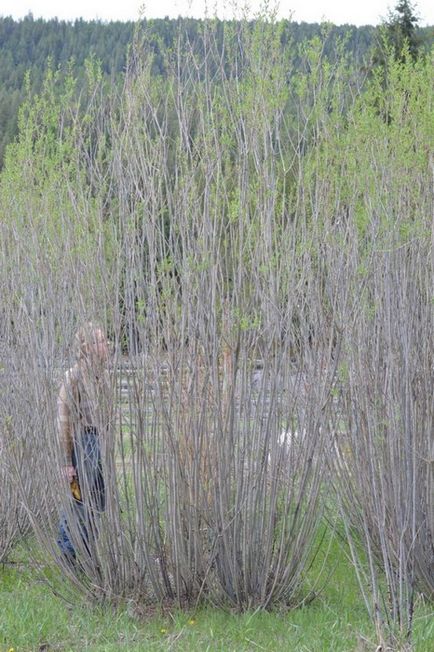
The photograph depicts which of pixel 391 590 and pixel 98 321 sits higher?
pixel 98 321

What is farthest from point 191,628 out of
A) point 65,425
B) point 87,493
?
point 65,425

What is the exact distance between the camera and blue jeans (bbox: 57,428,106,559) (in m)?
5.12

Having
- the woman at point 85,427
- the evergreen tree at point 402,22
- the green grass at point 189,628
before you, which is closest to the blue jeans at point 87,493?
the woman at point 85,427

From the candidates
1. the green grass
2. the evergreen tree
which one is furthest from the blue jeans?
the evergreen tree

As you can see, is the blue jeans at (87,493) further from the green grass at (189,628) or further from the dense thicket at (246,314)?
the green grass at (189,628)

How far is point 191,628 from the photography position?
4.75 metres

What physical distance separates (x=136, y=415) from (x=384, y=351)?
4.35 ft

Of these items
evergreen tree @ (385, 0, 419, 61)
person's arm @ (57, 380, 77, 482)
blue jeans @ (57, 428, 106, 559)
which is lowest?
blue jeans @ (57, 428, 106, 559)

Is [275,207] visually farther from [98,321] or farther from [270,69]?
[98,321]

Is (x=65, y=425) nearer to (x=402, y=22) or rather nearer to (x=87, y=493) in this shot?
(x=87, y=493)

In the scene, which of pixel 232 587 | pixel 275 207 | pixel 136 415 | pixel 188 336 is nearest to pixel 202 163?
pixel 275 207

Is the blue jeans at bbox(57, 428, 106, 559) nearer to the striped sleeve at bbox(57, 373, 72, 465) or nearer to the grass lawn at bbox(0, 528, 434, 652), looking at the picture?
the striped sleeve at bbox(57, 373, 72, 465)

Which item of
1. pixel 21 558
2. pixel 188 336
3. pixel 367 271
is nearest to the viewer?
pixel 367 271

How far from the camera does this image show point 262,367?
4.93m
